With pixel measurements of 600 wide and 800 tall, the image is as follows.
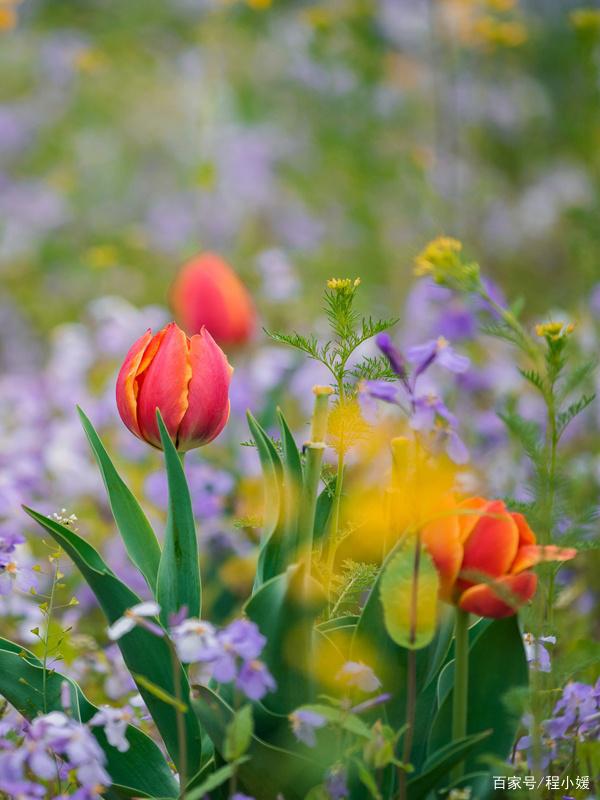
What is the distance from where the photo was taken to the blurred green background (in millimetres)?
3533

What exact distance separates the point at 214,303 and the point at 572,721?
1155 millimetres

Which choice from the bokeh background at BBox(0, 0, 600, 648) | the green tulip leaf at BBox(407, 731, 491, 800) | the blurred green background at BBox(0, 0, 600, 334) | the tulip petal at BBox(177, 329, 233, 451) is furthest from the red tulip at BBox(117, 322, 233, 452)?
the blurred green background at BBox(0, 0, 600, 334)

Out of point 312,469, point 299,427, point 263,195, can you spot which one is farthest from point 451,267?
point 263,195

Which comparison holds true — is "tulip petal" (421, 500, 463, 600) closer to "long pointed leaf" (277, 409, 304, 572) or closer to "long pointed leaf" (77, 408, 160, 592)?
"long pointed leaf" (277, 409, 304, 572)

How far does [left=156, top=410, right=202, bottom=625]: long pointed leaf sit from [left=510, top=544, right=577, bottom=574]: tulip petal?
0.95 ft

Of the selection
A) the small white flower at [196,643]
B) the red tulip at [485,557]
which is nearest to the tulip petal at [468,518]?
the red tulip at [485,557]

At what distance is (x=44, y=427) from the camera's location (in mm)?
2557

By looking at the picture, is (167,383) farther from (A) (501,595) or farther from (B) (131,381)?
(A) (501,595)

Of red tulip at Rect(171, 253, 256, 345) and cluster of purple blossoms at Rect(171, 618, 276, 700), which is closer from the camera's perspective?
cluster of purple blossoms at Rect(171, 618, 276, 700)

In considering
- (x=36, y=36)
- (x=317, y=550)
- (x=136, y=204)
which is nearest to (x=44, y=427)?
(x=317, y=550)

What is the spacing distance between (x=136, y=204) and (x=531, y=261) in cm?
175

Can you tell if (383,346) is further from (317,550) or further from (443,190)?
(443,190)

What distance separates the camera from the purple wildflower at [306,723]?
0.76 meters

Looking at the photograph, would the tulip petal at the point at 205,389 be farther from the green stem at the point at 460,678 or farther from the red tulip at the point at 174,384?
the green stem at the point at 460,678
